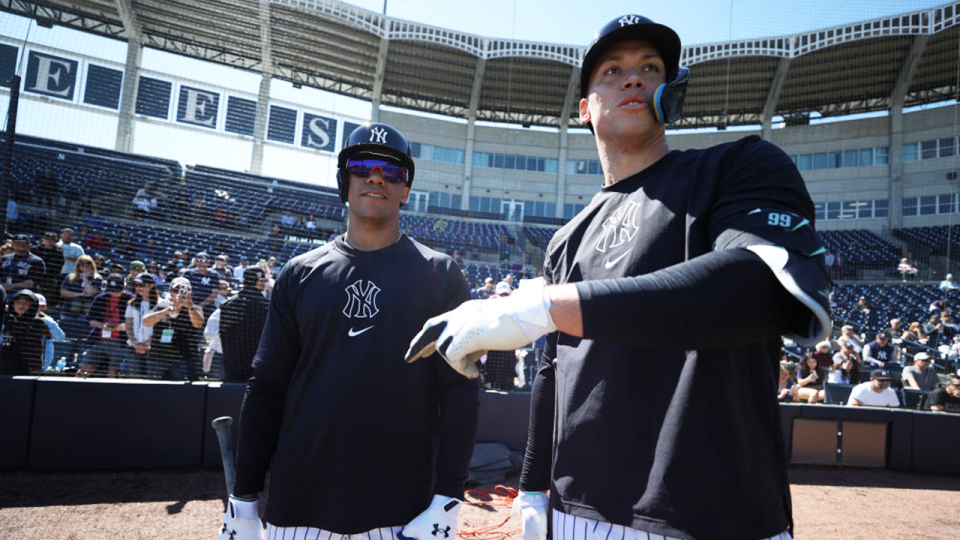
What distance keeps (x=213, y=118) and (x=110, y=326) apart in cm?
2318

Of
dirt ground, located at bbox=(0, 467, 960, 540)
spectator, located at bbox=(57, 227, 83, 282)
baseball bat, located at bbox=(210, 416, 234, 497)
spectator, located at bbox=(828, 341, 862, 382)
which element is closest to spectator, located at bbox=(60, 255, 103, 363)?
spectator, located at bbox=(57, 227, 83, 282)

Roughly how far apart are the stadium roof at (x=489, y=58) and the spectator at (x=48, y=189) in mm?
13206

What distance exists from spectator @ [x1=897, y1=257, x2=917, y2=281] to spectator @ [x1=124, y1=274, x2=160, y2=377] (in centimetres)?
2517

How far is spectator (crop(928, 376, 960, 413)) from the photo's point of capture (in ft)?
24.9

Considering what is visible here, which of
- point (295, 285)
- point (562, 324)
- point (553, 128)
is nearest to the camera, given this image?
point (562, 324)

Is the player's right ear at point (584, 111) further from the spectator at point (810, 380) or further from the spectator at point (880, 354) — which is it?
the spectator at point (880, 354)

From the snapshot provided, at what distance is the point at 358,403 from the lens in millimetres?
1984

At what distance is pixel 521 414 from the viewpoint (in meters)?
6.56

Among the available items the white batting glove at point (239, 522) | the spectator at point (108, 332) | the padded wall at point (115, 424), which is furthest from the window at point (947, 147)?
the white batting glove at point (239, 522)

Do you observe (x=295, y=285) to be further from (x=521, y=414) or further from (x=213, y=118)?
(x=213, y=118)

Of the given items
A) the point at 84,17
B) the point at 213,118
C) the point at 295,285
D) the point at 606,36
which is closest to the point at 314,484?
the point at 295,285

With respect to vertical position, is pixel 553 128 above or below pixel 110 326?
above

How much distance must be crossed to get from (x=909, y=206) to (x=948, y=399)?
25952mm

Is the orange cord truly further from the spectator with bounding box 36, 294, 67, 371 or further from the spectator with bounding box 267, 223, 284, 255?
the spectator with bounding box 267, 223, 284, 255
